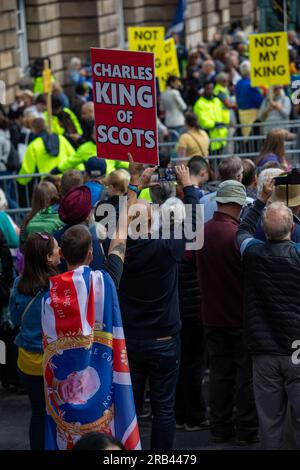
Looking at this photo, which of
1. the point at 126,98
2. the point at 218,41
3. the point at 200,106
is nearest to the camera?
the point at 126,98

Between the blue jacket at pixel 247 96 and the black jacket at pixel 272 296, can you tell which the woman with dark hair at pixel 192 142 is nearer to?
the blue jacket at pixel 247 96

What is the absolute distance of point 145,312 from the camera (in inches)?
289

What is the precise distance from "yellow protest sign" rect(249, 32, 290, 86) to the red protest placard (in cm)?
830

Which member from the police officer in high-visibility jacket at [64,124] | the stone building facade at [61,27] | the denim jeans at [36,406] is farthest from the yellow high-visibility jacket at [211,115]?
the denim jeans at [36,406]

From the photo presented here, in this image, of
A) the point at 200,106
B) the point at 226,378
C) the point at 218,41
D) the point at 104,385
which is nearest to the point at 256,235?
the point at 226,378

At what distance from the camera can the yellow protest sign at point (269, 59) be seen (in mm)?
16062

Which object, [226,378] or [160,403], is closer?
[160,403]

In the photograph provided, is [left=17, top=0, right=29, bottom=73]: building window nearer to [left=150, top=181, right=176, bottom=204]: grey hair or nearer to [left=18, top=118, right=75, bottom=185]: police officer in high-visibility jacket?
[left=18, top=118, right=75, bottom=185]: police officer in high-visibility jacket

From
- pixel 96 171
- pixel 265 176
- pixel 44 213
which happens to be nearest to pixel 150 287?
pixel 265 176

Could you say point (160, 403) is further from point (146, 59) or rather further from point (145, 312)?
point (146, 59)

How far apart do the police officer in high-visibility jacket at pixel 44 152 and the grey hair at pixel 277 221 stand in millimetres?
6408

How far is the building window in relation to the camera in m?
26.0

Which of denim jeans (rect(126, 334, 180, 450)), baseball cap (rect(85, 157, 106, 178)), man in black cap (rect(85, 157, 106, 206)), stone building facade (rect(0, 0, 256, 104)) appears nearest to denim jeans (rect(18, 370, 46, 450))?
denim jeans (rect(126, 334, 180, 450))
